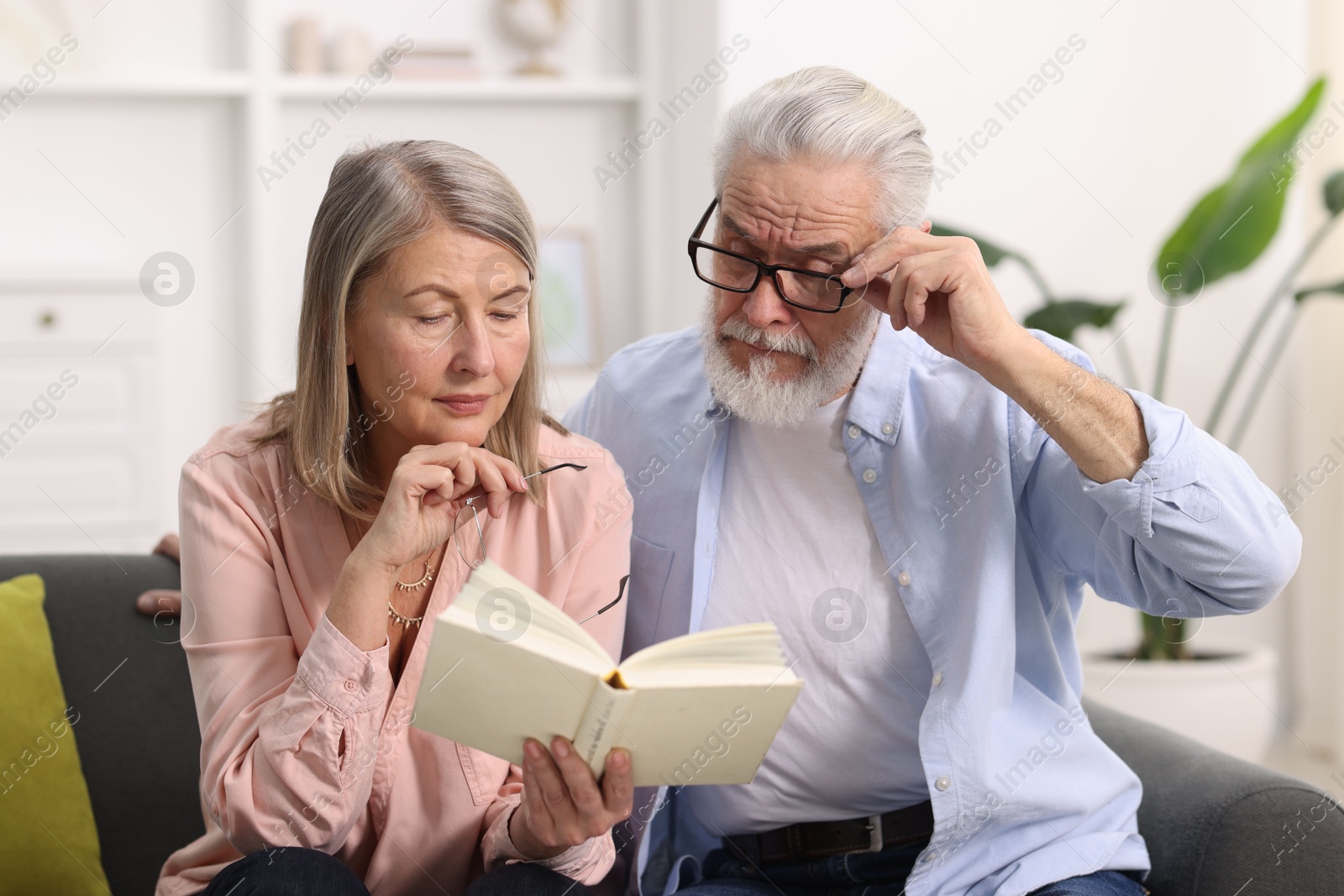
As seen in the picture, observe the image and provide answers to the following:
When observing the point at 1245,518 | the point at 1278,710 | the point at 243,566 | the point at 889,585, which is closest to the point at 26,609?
the point at 243,566

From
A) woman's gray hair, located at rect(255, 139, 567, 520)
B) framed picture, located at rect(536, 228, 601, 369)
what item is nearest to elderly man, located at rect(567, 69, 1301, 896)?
woman's gray hair, located at rect(255, 139, 567, 520)

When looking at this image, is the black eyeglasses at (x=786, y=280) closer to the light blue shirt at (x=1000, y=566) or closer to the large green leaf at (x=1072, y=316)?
the light blue shirt at (x=1000, y=566)

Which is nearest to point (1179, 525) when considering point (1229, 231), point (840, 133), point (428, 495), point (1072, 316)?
point (840, 133)

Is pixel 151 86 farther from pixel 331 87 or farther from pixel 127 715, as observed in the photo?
pixel 127 715

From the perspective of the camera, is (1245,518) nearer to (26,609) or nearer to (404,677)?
(404,677)

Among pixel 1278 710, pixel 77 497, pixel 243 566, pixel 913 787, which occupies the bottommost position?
pixel 1278 710

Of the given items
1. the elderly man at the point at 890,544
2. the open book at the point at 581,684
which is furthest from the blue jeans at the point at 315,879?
the elderly man at the point at 890,544

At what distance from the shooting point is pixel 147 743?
5.48ft

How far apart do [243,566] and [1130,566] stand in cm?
100

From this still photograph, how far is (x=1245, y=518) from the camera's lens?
130cm

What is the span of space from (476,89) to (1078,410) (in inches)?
104

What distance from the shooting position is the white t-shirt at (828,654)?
147 centimetres

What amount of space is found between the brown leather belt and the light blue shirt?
2.6 inches

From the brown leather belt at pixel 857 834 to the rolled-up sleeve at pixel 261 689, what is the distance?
0.52 m
